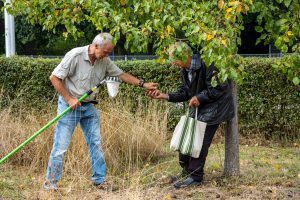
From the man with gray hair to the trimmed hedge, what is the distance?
8.26 ft

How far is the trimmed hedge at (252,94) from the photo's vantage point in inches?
319

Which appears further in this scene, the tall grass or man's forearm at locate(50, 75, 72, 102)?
the tall grass

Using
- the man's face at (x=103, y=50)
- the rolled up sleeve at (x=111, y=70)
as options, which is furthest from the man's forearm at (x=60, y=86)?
the rolled up sleeve at (x=111, y=70)

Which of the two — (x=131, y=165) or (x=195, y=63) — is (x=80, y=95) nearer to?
(x=195, y=63)

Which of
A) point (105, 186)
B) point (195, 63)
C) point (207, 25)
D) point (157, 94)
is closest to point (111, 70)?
point (157, 94)

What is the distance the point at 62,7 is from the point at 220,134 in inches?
147

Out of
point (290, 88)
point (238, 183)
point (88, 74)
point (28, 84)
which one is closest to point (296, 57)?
point (238, 183)

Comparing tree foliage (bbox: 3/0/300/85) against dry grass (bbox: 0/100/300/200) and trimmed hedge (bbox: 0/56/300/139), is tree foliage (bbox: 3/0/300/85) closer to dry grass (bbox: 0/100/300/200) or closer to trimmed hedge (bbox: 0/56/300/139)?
dry grass (bbox: 0/100/300/200)

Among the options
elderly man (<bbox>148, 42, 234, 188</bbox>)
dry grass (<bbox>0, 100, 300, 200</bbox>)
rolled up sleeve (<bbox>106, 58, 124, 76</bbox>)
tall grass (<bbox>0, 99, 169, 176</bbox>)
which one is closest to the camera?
dry grass (<bbox>0, 100, 300, 200</bbox>)

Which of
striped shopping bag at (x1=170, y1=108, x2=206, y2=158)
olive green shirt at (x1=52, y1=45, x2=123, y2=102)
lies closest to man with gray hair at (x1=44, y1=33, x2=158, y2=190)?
olive green shirt at (x1=52, y1=45, x2=123, y2=102)

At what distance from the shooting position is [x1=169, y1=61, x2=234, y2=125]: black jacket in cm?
511

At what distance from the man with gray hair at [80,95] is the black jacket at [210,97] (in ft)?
1.78

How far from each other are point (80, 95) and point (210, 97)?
1307 millimetres

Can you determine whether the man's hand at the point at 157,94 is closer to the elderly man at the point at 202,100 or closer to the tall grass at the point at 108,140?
the elderly man at the point at 202,100
